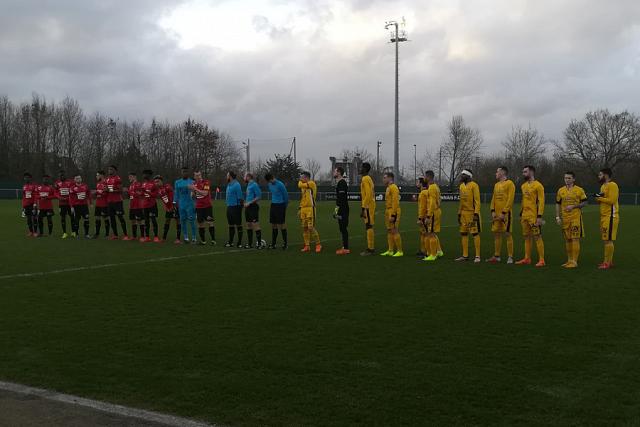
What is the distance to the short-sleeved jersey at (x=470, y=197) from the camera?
479 inches

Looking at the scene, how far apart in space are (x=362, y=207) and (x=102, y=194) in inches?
333

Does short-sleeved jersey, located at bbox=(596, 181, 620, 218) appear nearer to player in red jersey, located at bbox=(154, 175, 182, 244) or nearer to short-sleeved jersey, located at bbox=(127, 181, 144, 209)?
player in red jersey, located at bbox=(154, 175, 182, 244)

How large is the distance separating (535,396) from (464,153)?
7826 cm

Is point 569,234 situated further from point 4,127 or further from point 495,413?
point 4,127

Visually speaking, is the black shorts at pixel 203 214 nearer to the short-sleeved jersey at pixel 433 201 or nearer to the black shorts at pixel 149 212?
the black shorts at pixel 149 212

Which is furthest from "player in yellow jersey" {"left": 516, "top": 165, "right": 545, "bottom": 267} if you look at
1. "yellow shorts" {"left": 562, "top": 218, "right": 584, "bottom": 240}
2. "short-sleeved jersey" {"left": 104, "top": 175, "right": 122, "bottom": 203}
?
"short-sleeved jersey" {"left": 104, "top": 175, "right": 122, "bottom": 203}

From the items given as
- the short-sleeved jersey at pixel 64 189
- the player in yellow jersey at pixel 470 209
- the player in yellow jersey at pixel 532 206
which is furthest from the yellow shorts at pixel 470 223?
the short-sleeved jersey at pixel 64 189

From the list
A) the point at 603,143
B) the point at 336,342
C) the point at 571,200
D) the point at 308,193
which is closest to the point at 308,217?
the point at 308,193

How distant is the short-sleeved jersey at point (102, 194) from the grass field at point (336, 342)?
22.2ft

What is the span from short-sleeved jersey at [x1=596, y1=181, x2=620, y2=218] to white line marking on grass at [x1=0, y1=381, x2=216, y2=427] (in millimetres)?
9928

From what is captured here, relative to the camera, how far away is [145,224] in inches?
675

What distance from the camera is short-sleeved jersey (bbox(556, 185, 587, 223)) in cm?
1130

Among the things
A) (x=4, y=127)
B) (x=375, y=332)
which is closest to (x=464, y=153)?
(x=4, y=127)

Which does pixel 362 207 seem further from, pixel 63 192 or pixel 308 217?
pixel 63 192
